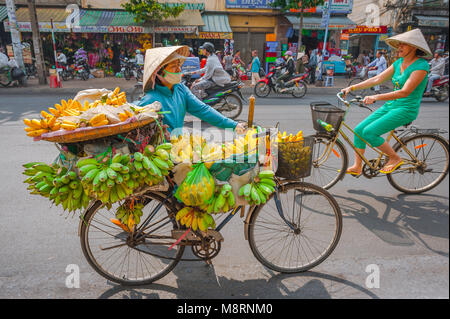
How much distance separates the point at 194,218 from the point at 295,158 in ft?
2.80

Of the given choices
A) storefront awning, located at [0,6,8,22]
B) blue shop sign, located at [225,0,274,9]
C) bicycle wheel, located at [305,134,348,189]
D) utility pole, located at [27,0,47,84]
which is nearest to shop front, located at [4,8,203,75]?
storefront awning, located at [0,6,8,22]

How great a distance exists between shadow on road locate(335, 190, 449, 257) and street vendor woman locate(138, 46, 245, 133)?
1857 mm

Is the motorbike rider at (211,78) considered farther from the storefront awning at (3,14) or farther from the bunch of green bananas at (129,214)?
the storefront awning at (3,14)

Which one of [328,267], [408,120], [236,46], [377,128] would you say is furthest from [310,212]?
[236,46]

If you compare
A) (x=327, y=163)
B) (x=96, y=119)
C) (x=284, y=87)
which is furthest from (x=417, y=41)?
(x=284, y=87)

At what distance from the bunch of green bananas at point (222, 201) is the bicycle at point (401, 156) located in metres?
1.75

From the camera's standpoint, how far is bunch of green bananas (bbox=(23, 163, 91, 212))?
2.06 meters

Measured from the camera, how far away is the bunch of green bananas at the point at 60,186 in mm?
2059

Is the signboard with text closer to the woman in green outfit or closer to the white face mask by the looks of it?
the woman in green outfit

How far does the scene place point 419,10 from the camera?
20.5 meters

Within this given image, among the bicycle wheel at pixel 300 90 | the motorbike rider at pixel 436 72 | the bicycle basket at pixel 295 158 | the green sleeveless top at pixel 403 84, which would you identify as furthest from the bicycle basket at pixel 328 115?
the motorbike rider at pixel 436 72

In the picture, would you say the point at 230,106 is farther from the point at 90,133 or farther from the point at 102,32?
the point at 102,32
